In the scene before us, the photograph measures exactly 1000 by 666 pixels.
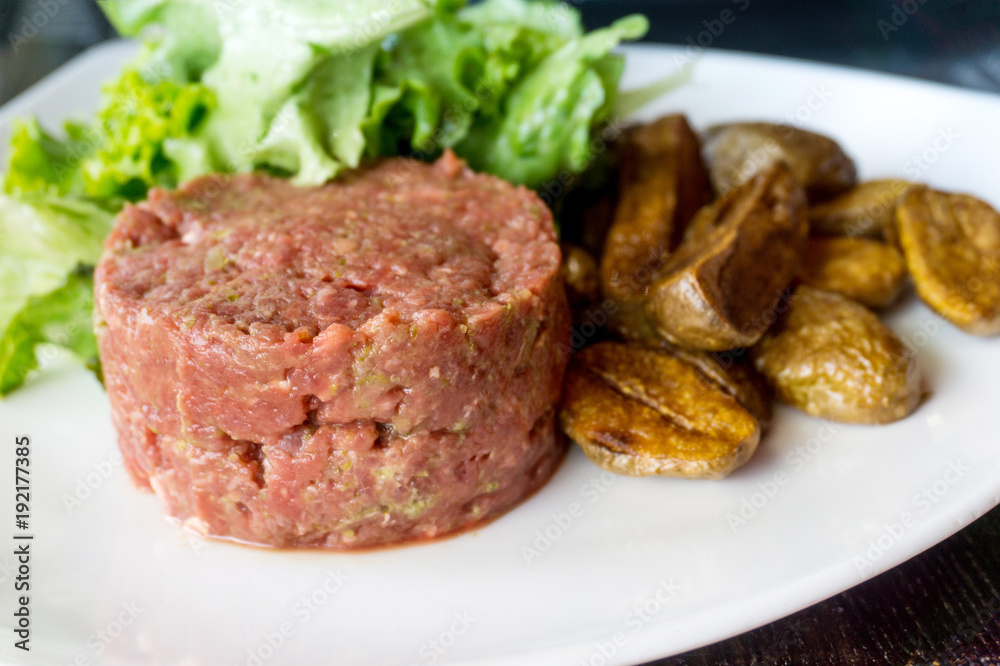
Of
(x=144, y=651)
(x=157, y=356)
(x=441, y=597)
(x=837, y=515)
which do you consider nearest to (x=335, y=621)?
(x=441, y=597)

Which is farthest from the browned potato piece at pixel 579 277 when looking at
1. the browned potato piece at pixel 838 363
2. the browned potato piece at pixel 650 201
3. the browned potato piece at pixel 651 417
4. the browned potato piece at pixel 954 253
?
the browned potato piece at pixel 954 253

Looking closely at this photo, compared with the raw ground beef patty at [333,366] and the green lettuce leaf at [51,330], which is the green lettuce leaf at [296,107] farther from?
the raw ground beef patty at [333,366]

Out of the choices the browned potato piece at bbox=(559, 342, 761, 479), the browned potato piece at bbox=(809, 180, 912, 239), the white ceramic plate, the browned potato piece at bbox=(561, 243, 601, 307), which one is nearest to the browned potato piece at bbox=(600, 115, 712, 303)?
the browned potato piece at bbox=(561, 243, 601, 307)

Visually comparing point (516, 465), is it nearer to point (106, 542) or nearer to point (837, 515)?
point (837, 515)

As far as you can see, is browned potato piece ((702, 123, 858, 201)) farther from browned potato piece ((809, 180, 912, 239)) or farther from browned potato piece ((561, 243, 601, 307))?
browned potato piece ((561, 243, 601, 307))

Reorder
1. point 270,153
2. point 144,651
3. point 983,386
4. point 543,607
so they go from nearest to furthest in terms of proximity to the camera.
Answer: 1. point 144,651
2. point 543,607
3. point 983,386
4. point 270,153

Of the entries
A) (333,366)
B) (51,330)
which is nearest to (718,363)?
(333,366)
